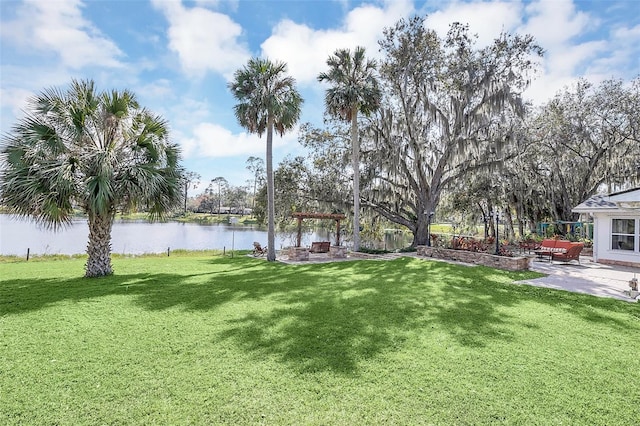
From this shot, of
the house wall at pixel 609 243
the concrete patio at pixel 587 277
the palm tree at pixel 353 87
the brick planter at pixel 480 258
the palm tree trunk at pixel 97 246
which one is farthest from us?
the palm tree at pixel 353 87

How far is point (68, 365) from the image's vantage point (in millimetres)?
3633

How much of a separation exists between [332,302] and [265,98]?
30.0 feet

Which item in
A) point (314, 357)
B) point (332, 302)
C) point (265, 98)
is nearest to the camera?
point (314, 357)

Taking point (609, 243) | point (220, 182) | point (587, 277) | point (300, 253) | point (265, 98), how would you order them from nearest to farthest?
point (587, 277), point (609, 243), point (265, 98), point (300, 253), point (220, 182)

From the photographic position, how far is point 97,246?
30.1 ft

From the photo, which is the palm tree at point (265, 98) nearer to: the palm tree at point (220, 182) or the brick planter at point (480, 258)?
the brick planter at point (480, 258)

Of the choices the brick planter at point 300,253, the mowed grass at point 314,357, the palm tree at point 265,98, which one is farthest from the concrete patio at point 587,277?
the palm tree at point 265,98

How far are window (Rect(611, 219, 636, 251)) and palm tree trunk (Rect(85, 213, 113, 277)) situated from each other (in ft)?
55.6

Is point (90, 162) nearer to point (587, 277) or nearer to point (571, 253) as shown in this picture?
point (587, 277)

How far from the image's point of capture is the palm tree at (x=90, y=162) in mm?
7969

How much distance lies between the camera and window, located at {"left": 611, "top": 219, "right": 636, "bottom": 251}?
11500 millimetres

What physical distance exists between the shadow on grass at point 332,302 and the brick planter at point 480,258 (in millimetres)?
747

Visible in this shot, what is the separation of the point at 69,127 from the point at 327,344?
342 inches

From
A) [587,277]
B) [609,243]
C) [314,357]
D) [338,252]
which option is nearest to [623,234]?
[609,243]
